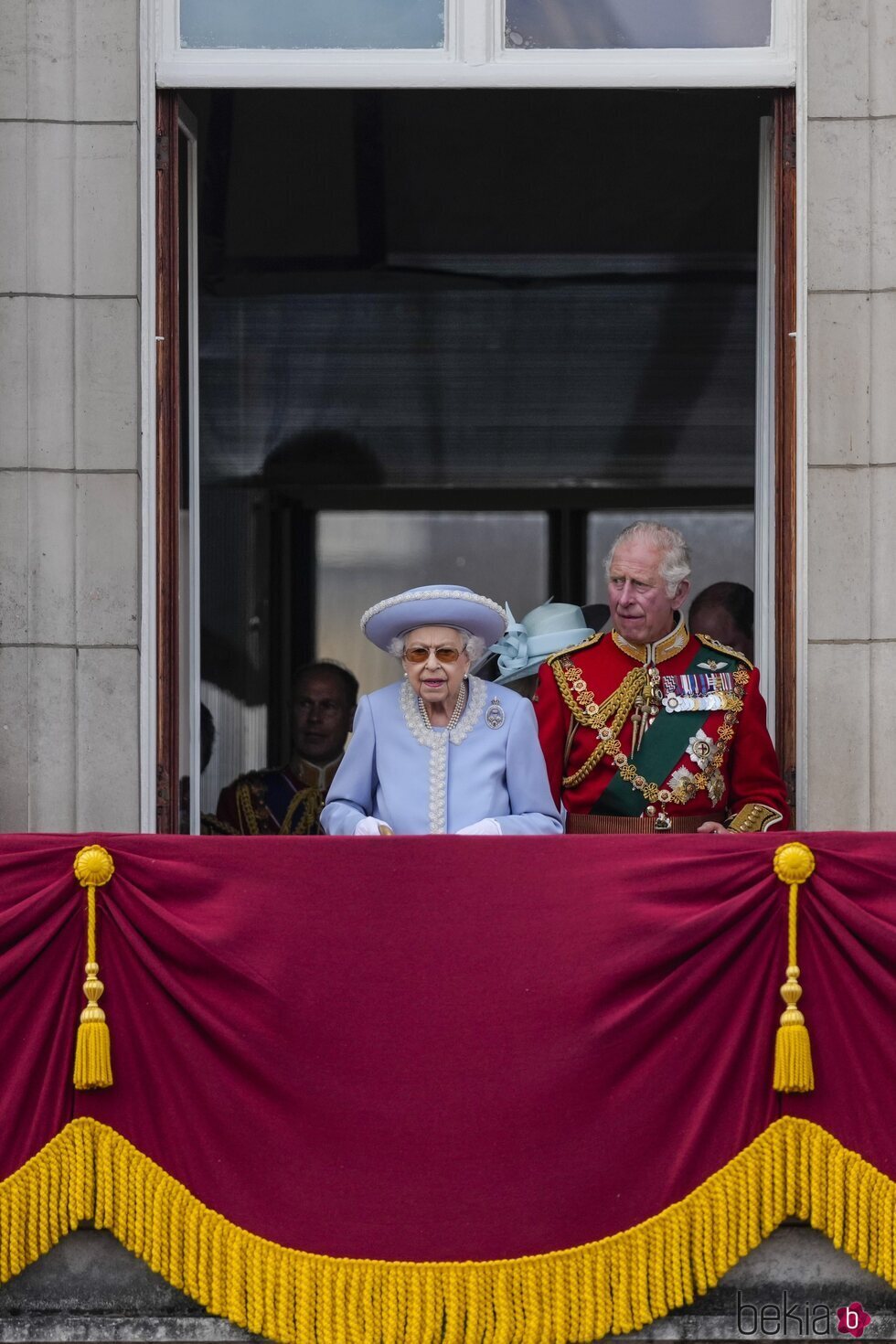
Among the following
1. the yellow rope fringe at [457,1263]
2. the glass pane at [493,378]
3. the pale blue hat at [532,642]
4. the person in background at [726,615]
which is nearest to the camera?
the yellow rope fringe at [457,1263]

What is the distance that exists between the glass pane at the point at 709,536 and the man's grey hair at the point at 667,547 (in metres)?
5.50

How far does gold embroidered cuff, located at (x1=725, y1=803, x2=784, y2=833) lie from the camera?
19.0 feet

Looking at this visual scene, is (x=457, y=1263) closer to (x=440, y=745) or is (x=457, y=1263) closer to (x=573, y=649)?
(x=440, y=745)

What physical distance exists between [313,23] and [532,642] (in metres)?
2.06

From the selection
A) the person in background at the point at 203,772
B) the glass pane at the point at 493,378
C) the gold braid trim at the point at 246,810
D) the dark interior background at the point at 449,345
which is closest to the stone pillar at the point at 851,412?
the person in background at the point at 203,772

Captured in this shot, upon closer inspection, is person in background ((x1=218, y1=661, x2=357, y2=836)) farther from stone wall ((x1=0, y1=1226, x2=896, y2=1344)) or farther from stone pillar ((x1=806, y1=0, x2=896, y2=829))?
stone wall ((x1=0, y1=1226, x2=896, y2=1344))

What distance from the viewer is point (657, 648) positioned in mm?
6148

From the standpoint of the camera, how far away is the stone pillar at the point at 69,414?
606 centimetres

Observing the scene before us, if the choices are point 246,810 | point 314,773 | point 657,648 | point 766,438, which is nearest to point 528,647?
point 657,648

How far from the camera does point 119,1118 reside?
16.3 ft

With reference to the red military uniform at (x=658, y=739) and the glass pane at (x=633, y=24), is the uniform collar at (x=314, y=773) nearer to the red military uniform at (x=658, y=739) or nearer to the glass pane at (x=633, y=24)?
the red military uniform at (x=658, y=739)

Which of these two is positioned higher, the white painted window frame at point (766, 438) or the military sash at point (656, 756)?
the white painted window frame at point (766, 438)

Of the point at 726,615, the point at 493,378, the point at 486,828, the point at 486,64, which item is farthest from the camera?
the point at 493,378

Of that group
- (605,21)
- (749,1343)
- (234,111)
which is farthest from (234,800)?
(749,1343)
